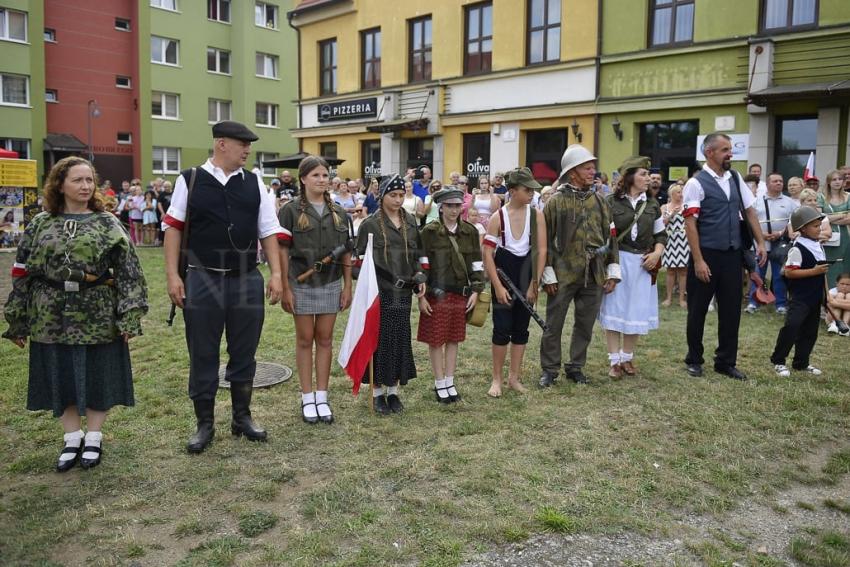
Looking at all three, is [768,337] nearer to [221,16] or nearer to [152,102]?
[152,102]

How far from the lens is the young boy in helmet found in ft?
22.5

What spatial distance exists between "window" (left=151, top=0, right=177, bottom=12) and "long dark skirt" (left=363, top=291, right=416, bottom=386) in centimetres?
3641

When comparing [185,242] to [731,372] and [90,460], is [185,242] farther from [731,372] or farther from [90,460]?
[731,372]

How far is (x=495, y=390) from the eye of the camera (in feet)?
20.3

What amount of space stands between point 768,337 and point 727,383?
2.52 meters

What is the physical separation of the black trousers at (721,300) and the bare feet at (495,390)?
6.70ft

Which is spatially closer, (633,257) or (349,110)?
(633,257)

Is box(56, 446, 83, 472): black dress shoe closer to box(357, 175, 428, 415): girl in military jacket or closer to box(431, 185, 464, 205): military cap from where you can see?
box(357, 175, 428, 415): girl in military jacket

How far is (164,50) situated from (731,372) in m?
37.0

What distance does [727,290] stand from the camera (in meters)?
6.74

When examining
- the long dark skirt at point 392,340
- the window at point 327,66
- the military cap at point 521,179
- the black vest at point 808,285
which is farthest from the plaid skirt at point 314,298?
the window at point 327,66

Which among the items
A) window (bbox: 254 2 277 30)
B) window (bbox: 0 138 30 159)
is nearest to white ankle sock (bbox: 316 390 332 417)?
window (bbox: 0 138 30 159)

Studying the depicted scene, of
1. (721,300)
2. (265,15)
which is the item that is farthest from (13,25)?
(721,300)

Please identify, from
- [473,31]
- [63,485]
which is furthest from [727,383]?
[473,31]
